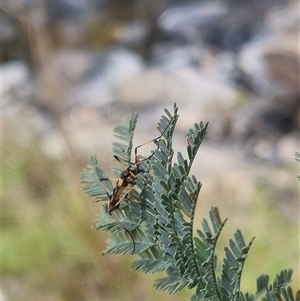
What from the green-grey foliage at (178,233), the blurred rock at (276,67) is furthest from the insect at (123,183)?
the blurred rock at (276,67)

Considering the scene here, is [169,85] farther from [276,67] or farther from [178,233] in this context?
[178,233]

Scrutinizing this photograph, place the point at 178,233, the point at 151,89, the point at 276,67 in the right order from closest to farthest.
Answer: the point at 178,233 < the point at 276,67 < the point at 151,89

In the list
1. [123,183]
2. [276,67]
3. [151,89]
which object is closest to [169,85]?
[151,89]

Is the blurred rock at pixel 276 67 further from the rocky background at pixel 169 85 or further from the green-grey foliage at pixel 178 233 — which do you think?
the green-grey foliage at pixel 178 233

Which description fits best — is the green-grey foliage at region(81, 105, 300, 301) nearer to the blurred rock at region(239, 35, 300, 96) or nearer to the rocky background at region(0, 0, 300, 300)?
the rocky background at region(0, 0, 300, 300)

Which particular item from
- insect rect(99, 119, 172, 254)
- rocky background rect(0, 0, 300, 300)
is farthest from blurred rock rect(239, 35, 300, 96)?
insect rect(99, 119, 172, 254)

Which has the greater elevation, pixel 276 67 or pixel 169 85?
pixel 169 85

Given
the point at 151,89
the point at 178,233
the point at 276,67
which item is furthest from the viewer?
the point at 151,89
